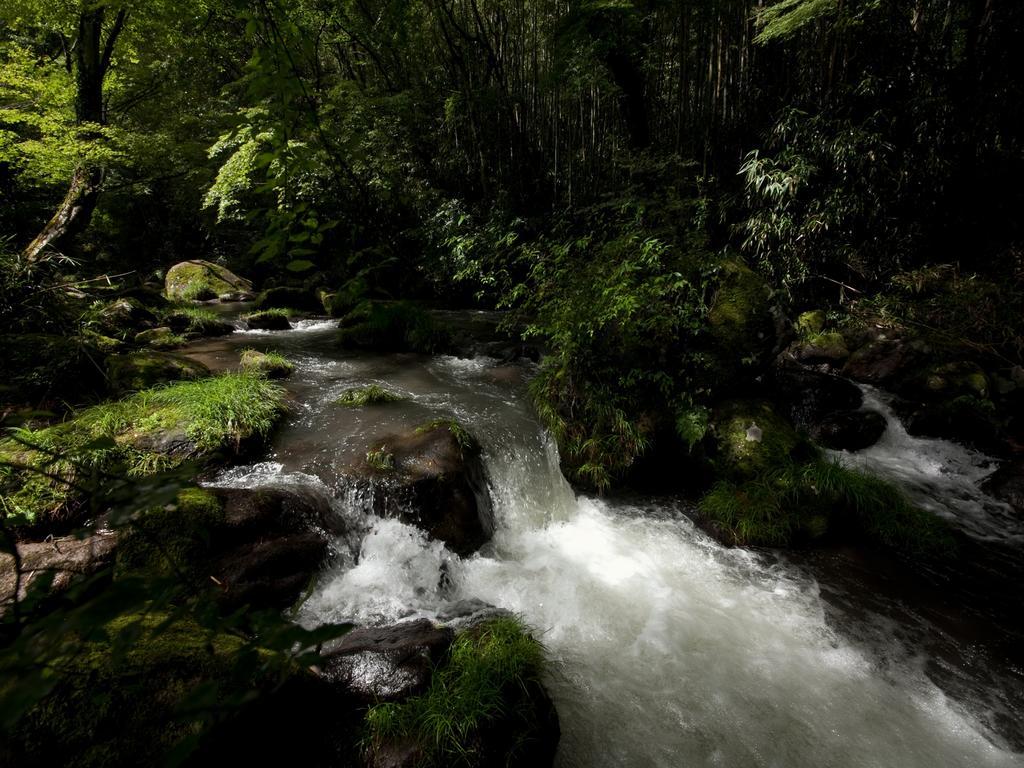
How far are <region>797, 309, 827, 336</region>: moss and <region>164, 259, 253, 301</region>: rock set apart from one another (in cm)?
1679

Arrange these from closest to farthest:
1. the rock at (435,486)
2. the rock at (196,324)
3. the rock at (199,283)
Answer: the rock at (435,486), the rock at (196,324), the rock at (199,283)

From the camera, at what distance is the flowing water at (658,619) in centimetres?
321

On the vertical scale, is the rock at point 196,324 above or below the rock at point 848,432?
above

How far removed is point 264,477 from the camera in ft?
15.8

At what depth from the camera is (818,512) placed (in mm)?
5242

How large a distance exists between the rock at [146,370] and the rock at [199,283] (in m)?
10.2

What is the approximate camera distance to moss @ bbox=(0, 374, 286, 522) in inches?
149

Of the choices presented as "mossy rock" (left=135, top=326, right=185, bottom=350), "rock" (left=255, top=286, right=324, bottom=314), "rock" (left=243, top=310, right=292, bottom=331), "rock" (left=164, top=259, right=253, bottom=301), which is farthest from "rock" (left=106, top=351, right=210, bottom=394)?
"rock" (left=164, top=259, right=253, bottom=301)

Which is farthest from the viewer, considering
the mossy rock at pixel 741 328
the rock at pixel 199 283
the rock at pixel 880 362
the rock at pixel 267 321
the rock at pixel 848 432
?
the rock at pixel 199 283

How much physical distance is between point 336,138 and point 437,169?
48.3ft

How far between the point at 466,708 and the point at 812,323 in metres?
9.89

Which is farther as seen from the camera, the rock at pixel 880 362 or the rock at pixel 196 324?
the rock at pixel 196 324

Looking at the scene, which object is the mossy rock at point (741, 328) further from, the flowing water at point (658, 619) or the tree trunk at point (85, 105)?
the tree trunk at point (85, 105)

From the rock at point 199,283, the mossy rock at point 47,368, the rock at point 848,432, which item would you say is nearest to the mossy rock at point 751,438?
the rock at point 848,432
